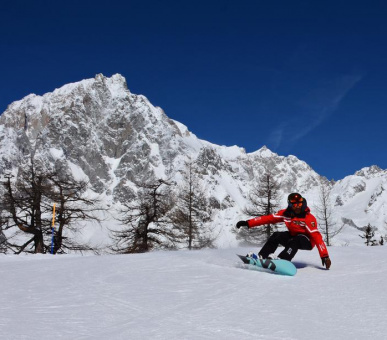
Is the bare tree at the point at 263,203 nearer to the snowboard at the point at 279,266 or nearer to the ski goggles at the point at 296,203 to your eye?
the ski goggles at the point at 296,203

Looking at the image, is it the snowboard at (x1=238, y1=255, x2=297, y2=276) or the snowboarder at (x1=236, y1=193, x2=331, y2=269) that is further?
the snowboarder at (x1=236, y1=193, x2=331, y2=269)

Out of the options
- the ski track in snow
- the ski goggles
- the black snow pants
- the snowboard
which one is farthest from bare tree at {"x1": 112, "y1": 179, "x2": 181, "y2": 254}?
the snowboard

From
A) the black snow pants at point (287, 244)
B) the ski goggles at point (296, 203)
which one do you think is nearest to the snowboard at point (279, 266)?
the black snow pants at point (287, 244)

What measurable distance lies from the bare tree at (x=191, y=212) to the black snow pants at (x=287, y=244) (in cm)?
1740

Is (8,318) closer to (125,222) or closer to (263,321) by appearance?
(263,321)

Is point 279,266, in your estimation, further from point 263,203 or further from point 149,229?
point 263,203

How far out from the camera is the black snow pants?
5.56 metres

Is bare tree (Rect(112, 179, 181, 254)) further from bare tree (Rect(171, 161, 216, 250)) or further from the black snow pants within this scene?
the black snow pants

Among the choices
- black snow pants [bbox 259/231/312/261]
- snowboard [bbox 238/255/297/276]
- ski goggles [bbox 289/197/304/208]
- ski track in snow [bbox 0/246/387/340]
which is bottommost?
ski track in snow [bbox 0/246/387/340]

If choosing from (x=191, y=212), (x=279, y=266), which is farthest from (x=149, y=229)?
(x=279, y=266)

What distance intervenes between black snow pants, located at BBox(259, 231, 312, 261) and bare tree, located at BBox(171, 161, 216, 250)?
1740 centimetres

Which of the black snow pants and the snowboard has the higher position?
the black snow pants

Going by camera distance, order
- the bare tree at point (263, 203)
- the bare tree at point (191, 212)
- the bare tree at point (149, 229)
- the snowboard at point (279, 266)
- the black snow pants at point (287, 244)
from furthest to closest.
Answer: the bare tree at point (263, 203)
the bare tree at point (191, 212)
the bare tree at point (149, 229)
the black snow pants at point (287, 244)
the snowboard at point (279, 266)

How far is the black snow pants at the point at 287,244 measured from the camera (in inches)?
219
